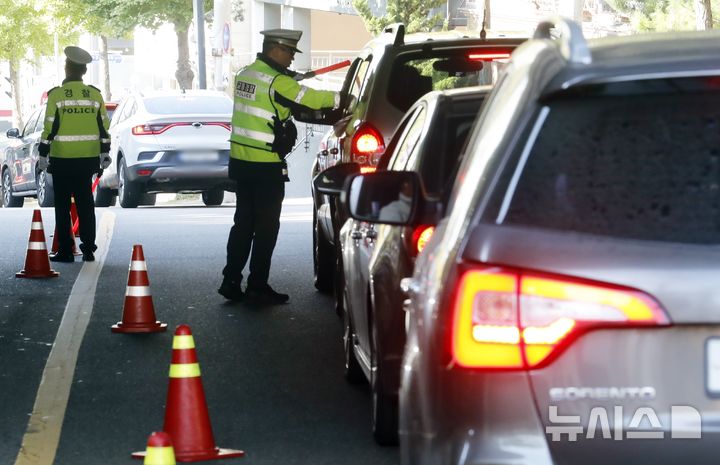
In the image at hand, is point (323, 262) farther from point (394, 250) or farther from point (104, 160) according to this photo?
point (394, 250)

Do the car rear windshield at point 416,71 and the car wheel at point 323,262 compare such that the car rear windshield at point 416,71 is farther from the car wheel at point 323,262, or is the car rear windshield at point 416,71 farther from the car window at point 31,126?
the car window at point 31,126

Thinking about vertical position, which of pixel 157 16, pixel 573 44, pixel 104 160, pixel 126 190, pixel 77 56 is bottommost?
pixel 157 16

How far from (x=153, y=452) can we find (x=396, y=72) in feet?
18.5

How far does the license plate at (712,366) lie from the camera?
3471 mm

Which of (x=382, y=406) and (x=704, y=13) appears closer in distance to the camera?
(x=382, y=406)

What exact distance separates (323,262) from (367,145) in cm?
222

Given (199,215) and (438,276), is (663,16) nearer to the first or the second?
(199,215)

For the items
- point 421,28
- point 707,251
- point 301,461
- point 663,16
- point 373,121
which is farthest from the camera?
point 663,16

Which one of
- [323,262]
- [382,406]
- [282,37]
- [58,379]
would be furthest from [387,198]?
[323,262]

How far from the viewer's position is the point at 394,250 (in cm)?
645

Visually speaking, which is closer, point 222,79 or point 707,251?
point 707,251

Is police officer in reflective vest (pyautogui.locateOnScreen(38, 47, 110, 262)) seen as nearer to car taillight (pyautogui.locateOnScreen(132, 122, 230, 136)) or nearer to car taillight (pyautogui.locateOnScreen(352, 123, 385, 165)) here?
car taillight (pyautogui.locateOnScreen(352, 123, 385, 165))

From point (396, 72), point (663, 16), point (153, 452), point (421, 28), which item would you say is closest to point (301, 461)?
point (153, 452)

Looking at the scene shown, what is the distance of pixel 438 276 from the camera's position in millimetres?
3830
